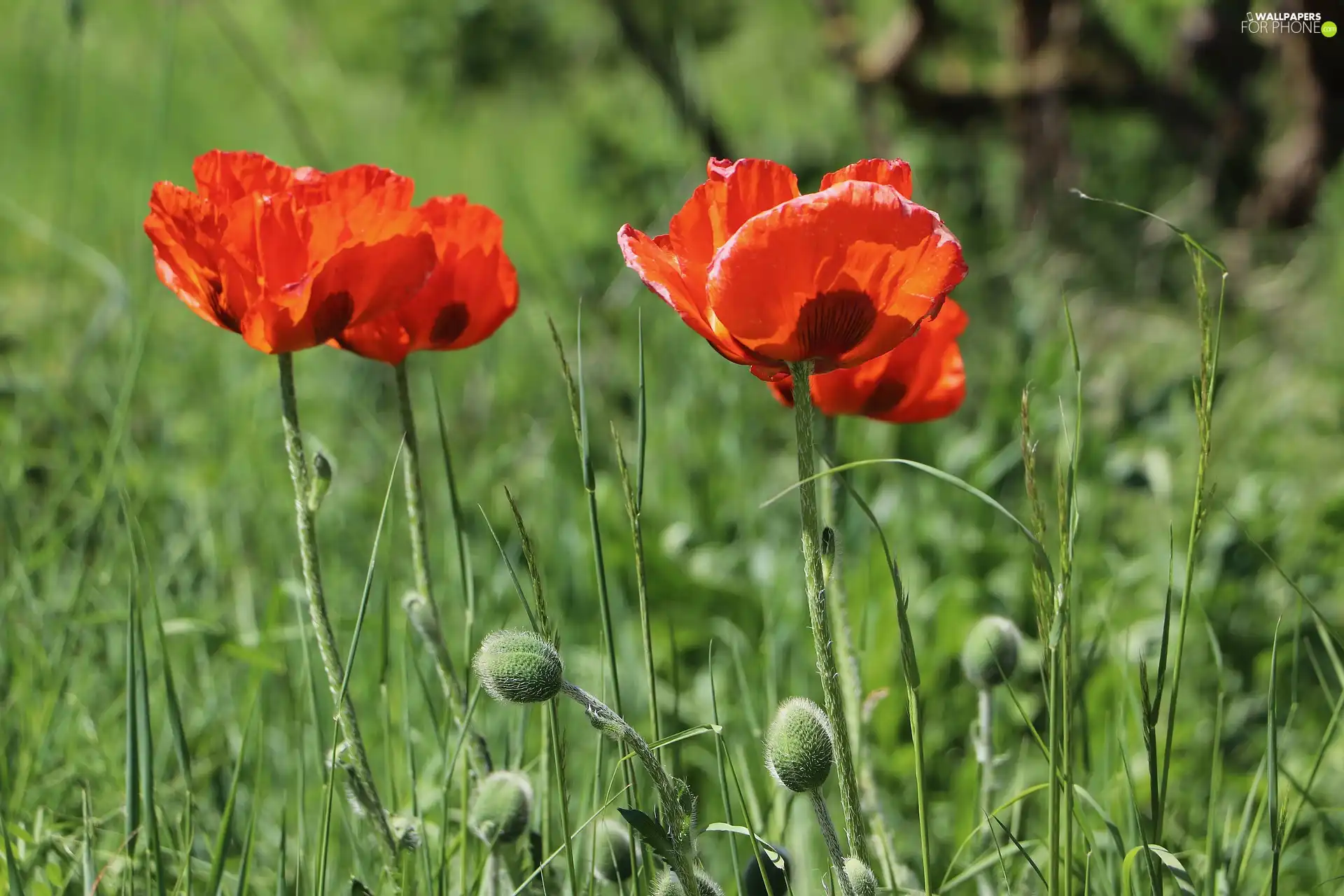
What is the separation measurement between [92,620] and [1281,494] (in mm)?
1747

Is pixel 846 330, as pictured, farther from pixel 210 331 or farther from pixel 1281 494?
pixel 210 331

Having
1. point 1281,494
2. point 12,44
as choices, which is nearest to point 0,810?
point 1281,494

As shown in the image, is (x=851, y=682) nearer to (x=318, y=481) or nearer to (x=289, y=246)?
(x=318, y=481)

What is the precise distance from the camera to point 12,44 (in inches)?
209

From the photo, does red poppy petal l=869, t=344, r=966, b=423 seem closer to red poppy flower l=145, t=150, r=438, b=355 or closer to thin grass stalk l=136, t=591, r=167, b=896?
red poppy flower l=145, t=150, r=438, b=355

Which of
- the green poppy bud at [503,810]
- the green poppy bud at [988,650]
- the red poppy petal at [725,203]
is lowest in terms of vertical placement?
the green poppy bud at [503,810]

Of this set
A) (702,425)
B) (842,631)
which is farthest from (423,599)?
(702,425)

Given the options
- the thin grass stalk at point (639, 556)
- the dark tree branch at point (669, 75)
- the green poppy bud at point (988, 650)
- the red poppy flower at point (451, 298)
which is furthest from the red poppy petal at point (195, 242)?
the dark tree branch at point (669, 75)

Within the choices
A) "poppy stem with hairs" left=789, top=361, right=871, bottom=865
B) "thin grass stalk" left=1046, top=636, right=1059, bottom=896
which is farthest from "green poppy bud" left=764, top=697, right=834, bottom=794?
"thin grass stalk" left=1046, top=636, right=1059, bottom=896

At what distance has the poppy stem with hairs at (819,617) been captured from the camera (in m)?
0.76

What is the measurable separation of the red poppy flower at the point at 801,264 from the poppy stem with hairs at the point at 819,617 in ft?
0.15

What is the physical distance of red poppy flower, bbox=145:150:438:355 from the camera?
0.94 m

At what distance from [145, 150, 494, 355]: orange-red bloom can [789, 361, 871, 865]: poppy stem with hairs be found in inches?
13.9

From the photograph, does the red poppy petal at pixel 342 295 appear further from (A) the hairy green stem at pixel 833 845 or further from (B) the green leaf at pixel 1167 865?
(B) the green leaf at pixel 1167 865
